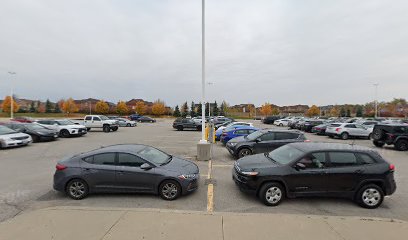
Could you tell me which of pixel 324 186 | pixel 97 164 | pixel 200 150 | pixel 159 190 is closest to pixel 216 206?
pixel 159 190

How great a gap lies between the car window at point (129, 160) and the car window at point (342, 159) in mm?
4891

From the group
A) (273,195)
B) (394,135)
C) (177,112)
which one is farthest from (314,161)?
(177,112)

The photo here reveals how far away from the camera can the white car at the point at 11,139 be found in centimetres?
1399

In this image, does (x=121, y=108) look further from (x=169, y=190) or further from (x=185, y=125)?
(x=169, y=190)

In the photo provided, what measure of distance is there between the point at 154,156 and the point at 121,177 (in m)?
1.05

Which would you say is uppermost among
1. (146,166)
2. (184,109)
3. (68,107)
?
(68,107)

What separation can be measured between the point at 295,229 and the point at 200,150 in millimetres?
6937

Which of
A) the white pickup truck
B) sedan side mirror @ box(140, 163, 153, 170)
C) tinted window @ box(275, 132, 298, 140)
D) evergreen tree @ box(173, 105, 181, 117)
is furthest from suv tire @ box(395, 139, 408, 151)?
evergreen tree @ box(173, 105, 181, 117)

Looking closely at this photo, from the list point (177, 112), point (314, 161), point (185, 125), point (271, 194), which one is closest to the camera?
point (271, 194)

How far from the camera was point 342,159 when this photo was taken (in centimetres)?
604

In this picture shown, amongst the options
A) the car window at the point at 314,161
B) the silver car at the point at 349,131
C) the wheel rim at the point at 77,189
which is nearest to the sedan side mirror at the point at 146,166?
the wheel rim at the point at 77,189

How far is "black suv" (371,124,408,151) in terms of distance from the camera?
14.9 m

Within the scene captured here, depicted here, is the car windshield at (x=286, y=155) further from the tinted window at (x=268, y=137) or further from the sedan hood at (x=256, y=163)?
the tinted window at (x=268, y=137)

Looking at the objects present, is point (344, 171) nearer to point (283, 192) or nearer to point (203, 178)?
point (283, 192)
